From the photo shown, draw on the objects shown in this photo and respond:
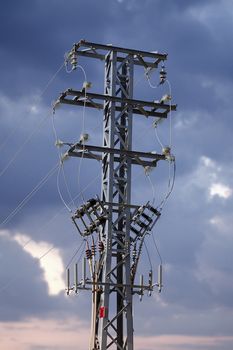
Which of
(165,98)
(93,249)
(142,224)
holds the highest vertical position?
(165,98)

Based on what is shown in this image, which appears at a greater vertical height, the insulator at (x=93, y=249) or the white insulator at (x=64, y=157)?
the white insulator at (x=64, y=157)

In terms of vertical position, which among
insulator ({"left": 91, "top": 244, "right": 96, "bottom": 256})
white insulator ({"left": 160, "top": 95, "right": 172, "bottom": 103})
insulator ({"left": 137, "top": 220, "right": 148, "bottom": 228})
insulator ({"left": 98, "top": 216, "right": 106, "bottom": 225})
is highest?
white insulator ({"left": 160, "top": 95, "right": 172, "bottom": 103})

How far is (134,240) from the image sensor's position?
2689 inches

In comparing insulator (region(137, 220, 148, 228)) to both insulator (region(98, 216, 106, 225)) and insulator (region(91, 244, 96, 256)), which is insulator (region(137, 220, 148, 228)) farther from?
insulator (region(91, 244, 96, 256))

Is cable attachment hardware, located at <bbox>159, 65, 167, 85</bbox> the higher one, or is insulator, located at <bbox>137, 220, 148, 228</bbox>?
cable attachment hardware, located at <bbox>159, 65, 167, 85</bbox>

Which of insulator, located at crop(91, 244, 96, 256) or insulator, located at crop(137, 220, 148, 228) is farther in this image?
insulator, located at crop(137, 220, 148, 228)

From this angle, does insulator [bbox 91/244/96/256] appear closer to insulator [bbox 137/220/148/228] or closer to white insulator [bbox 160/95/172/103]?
insulator [bbox 137/220/148/228]

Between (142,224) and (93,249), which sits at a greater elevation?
(142,224)

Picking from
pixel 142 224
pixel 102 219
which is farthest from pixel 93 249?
pixel 142 224

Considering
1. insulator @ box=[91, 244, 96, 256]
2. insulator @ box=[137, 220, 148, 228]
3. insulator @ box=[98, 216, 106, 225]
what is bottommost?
insulator @ box=[91, 244, 96, 256]

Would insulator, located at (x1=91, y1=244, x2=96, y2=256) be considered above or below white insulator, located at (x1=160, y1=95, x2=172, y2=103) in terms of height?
below

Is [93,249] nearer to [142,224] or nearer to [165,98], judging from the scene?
[142,224]

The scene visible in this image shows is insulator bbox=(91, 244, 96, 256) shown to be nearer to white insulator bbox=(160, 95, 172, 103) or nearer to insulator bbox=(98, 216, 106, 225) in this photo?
insulator bbox=(98, 216, 106, 225)

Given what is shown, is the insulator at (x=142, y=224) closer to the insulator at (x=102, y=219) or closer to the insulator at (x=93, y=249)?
the insulator at (x=102, y=219)
